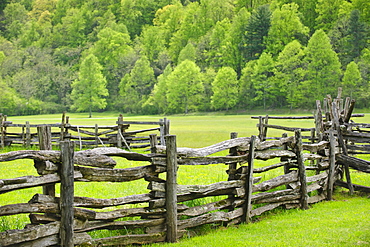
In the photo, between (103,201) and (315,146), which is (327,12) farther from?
(103,201)

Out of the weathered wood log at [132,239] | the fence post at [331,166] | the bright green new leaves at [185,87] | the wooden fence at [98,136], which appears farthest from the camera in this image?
the bright green new leaves at [185,87]

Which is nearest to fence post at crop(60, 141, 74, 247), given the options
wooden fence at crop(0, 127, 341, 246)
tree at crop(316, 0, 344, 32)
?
wooden fence at crop(0, 127, 341, 246)

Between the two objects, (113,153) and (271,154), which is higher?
(113,153)

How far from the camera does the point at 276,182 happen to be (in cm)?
862

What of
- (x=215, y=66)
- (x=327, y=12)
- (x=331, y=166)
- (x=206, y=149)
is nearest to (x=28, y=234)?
(x=206, y=149)

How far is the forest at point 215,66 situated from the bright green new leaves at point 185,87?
22cm

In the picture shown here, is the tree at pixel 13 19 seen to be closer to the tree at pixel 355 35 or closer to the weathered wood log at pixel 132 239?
the tree at pixel 355 35

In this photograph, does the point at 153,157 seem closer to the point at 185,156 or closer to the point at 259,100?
the point at 185,156

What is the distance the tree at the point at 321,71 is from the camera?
73.9m

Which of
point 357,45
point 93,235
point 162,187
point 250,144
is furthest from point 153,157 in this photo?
point 357,45

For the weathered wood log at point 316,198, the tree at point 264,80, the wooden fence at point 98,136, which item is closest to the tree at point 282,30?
the tree at point 264,80

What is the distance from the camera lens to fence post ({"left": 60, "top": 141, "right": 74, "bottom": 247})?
5480 mm

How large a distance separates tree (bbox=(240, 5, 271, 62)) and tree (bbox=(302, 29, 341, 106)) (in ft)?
84.7

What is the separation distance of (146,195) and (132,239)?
0.71 meters
